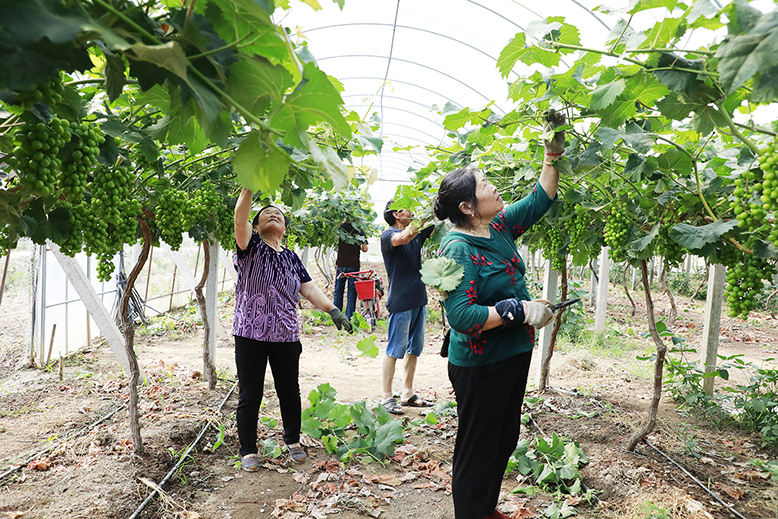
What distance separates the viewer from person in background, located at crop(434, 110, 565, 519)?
78.0 inches

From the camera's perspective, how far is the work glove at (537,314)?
194 cm

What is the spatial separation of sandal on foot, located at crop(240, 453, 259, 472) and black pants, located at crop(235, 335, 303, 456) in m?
0.04

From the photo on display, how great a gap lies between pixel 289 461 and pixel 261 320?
106 centimetres

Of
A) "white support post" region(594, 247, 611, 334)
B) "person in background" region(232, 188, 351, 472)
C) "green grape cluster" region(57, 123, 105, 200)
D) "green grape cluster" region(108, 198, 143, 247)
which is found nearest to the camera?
"green grape cluster" region(57, 123, 105, 200)

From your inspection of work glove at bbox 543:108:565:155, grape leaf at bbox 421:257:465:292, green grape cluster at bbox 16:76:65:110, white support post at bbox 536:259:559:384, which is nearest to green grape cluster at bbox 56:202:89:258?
green grape cluster at bbox 16:76:65:110

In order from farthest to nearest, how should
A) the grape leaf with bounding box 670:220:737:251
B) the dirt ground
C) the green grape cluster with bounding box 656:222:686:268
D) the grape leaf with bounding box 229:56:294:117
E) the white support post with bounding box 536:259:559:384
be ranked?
the white support post with bounding box 536:259:559:384
the dirt ground
the green grape cluster with bounding box 656:222:686:268
the grape leaf with bounding box 670:220:737:251
the grape leaf with bounding box 229:56:294:117

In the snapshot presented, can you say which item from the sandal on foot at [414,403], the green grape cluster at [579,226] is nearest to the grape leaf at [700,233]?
the green grape cluster at [579,226]

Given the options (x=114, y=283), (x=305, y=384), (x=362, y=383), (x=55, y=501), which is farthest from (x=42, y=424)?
(x=114, y=283)

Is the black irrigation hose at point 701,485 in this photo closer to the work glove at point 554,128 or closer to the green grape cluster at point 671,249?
the green grape cluster at point 671,249

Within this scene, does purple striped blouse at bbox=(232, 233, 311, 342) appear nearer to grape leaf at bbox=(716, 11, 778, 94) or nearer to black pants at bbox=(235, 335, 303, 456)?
black pants at bbox=(235, 335, 303, 456)

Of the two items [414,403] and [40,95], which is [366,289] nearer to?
[414,403]

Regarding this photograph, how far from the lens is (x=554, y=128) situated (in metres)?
2.04

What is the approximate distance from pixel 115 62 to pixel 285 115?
1.07 ft

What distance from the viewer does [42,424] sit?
12.8 feet
